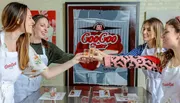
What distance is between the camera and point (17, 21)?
1643 millimetres

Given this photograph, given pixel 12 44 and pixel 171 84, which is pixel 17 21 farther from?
pixel 171 84

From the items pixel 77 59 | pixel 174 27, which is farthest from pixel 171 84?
Answer: pixel 77 59

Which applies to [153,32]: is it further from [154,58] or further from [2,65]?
[2,65]

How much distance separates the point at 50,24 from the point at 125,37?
99 cm

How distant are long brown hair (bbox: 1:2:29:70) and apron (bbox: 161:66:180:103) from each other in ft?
3.55

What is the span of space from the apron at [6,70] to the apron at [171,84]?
1112mm

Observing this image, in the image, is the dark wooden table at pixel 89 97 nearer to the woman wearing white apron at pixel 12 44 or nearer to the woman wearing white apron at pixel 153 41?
the woman wearing white apron at pixel 153 41

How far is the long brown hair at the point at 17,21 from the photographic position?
162cm

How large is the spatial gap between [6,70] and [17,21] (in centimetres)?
36

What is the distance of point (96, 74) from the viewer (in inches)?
118

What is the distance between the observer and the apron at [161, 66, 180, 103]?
1.57m

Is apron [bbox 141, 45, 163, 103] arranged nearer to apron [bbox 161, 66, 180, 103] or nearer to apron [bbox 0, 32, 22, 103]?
apron [bbox 161, 66, 180, 103]

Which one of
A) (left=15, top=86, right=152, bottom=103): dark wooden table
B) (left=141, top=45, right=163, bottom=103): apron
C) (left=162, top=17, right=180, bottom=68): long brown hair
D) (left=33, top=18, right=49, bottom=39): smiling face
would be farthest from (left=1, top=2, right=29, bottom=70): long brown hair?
(left=141, top=45, right=163, bottom=103): apron

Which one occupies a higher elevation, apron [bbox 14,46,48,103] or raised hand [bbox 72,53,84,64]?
raised hand [bbox 72,53,84,64]
